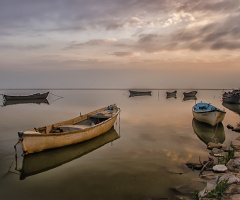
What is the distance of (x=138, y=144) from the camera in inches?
520

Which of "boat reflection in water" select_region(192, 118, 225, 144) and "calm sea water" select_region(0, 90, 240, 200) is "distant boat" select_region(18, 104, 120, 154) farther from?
"boat reflection in water" select_region(192, 118, 225, 144)

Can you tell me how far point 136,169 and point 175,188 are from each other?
91.4 inches

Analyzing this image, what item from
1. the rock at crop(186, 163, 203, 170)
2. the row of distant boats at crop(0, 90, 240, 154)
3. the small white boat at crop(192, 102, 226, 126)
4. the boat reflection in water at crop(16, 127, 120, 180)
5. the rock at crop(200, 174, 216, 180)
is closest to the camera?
the rock at crop(200, 174, 216, 180)

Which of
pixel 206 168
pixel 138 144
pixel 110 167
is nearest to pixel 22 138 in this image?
pixel 110 167

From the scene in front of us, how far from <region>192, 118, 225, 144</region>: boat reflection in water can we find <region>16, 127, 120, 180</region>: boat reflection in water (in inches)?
320

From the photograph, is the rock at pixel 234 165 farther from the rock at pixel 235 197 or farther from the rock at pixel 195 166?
the rock at pixel 235 197

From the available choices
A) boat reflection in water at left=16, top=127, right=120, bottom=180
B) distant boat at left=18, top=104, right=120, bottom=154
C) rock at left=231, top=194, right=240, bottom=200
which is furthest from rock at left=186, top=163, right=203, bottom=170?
distant boat at left=18, top=104, right=120, bottom=154

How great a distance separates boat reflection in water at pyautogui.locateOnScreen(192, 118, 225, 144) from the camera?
1483 cm

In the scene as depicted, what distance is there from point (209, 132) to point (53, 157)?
13.6 m

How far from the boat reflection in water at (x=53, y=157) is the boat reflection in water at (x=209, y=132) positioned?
320 inches

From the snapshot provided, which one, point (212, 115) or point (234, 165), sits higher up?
point (212, 115)

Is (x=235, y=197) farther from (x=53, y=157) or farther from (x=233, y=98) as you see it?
(x=233, y=98)

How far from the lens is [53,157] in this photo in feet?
35.9

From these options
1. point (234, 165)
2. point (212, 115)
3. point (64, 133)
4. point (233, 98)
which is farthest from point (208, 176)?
point (233, 98)
